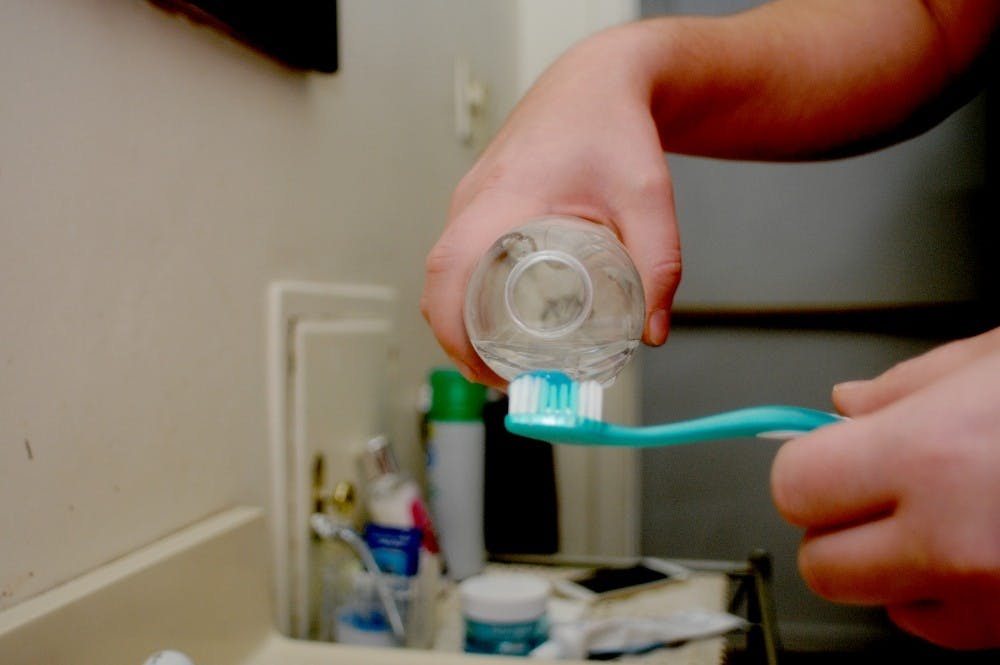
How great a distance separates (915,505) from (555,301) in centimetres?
19

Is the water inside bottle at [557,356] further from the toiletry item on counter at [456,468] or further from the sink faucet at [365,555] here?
the toiletry item on counter at [456,468]

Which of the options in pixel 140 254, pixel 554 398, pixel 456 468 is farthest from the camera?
pixel 456 468

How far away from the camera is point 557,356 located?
393 millimetres

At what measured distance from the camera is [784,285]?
136cm

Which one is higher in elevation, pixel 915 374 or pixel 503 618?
pixel 915 374

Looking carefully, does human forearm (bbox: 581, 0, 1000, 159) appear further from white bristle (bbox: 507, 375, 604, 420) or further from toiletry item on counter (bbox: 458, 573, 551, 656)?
toiletry item on counter (bbox: 458, 573, 551, 656)

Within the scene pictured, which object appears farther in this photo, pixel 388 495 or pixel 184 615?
pixel 388 495

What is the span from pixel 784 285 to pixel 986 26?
2.25ft

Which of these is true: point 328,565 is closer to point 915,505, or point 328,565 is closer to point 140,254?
point 140,254

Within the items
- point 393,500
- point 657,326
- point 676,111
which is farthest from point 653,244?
point 393,500

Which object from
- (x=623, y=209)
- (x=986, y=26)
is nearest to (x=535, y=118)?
(x=623, y=209)

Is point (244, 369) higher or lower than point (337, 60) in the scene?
lower

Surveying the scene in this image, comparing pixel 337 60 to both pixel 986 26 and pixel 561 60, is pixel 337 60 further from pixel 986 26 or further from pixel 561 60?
pixel 986 26

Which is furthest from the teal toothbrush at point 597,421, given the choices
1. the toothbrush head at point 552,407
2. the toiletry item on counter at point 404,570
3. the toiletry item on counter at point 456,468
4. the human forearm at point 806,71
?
the toiletry item on counter at point 456,468
